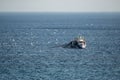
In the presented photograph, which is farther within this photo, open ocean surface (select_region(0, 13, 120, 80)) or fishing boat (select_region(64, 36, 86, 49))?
fishing boat (select_region(64, 36, 86, 49))

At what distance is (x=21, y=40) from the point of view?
446 ft

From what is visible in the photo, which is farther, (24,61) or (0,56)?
(0,56)

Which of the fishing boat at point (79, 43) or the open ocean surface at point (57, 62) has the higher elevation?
the fishing boat at point (79, 43)

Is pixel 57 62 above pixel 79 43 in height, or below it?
below

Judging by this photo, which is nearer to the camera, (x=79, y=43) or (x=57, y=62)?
(x=57, y=62)

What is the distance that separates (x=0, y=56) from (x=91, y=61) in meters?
19.8

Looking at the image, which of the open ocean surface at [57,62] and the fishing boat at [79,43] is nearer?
the open ocean surface at [57,62]

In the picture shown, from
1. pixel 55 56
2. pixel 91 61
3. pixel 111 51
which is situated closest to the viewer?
pixel 91 61

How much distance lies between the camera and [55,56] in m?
98.4

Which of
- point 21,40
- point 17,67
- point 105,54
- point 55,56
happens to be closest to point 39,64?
point 17,67

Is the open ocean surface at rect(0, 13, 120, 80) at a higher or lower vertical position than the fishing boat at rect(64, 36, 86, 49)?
lower

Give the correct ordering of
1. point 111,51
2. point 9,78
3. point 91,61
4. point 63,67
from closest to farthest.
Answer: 1. point 9,78
2. point 63,67
3. point 91,61
4. point 111,51

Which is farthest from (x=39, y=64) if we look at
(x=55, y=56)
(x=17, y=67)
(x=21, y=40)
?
(x=21, y=40)

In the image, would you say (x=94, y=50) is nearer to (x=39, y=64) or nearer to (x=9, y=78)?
(x=39, y=64)
